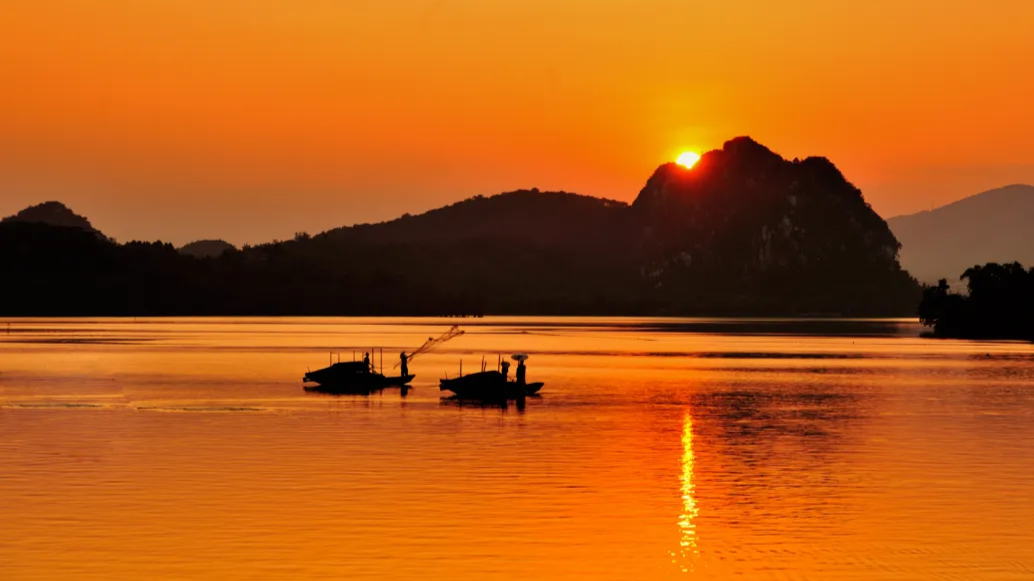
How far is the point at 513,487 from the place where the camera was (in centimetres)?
5206

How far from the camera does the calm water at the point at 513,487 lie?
125ft

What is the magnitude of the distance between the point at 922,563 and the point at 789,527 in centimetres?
594

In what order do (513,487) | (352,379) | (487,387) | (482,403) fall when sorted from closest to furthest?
1. (513,487)
2. (482,403)
3. (487,387)
4. (352,379)

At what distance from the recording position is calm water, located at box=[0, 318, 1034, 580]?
1496 inches

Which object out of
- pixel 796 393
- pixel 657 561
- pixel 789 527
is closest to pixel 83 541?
pixel 657 561

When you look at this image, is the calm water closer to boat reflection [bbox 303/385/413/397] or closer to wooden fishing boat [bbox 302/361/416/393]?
boat reflection [bbox 303/385/413/397]

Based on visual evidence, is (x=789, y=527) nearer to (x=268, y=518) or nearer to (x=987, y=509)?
(x=987, y=509)

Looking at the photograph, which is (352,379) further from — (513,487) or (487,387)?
(513,487)

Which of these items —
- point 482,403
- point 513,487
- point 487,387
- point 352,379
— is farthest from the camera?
point 352,379

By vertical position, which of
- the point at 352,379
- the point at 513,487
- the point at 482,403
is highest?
the point at 352,379

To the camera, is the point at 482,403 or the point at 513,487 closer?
the point at 513,487

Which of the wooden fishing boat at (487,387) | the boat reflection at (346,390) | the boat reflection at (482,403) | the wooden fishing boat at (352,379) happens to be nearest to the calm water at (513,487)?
the boat reflection at (482,403)

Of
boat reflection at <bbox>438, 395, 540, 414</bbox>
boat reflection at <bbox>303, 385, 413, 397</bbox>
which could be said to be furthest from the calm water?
boat reflection at <bbox>303, 385, 413, 397</bbox>

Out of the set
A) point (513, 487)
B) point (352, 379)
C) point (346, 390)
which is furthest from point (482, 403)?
point (513, 487)
